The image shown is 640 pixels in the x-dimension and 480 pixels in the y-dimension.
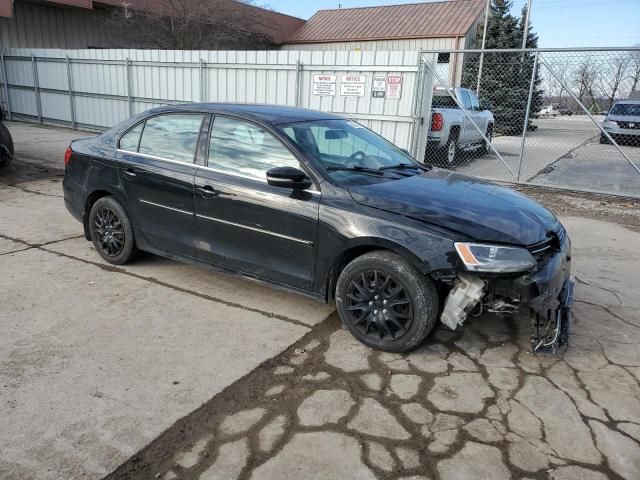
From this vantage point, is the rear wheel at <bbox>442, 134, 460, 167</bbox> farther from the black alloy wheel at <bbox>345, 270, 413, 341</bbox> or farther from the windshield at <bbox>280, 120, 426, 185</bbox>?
the black alloy wheel at <bbox>345, 270, 413, 341</bbox>

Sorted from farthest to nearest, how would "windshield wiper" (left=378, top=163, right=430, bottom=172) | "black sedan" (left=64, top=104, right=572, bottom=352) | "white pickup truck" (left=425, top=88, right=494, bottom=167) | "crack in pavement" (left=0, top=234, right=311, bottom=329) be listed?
"white pickup truck" (left=425, top=88, right=494, bottom=167) < "windshield wiper" (left=378, top=163, right=430, bottom=172) < "crack in pavement" (left=0, top=234, right=311, bottom=329) < "black sedan" (left=64, top=104, right=572, bottom=352)

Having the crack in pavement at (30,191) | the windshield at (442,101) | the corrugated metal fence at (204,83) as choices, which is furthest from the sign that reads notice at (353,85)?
the crack in pavement at (30,191)

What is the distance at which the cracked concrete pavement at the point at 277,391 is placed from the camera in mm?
2426

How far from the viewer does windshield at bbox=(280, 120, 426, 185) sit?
3773 mm

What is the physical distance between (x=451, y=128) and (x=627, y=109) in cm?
910

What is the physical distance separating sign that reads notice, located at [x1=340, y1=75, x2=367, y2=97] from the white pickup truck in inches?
64.8

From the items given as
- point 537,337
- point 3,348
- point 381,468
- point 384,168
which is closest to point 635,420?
point 537,337

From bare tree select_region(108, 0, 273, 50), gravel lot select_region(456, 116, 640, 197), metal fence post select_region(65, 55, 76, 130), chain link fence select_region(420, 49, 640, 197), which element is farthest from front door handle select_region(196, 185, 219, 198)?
bare tree select_region(108, 0, 273, 50)

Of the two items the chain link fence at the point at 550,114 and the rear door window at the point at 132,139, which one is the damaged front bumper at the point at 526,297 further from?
the chain link fence at the point at 550,114

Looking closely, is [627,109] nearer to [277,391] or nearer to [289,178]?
[289,178]

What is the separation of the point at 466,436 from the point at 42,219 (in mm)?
5755

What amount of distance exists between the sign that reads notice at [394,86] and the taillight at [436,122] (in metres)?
1.31

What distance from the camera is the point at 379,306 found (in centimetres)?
338

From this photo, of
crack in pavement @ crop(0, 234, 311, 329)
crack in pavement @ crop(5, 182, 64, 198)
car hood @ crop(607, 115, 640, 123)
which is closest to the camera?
crack in pavement @ crop(0, 234, 311, 329)
